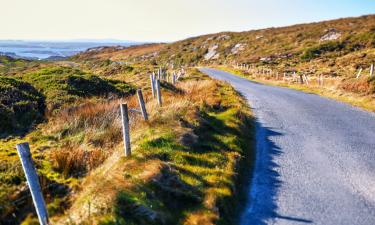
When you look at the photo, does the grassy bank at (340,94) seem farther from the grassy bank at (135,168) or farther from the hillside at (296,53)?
the grassy bank at (135,168)

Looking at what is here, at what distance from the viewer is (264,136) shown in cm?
1269

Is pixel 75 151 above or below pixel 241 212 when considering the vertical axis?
above

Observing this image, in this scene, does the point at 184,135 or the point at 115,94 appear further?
the point at 115,94

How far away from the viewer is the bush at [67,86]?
50.8 ft

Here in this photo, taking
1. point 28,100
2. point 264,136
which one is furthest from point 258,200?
point 28,100

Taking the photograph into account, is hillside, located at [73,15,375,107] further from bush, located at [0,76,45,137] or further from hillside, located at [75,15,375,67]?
bush, located at [0,76,45,137]

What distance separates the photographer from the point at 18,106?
13.1 metres

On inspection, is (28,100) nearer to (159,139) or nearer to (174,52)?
(159,139)

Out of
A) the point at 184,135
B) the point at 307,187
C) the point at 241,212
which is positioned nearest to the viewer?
the point at 241,212

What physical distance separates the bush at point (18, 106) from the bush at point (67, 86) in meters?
0.57

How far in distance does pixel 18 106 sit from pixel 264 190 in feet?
30.6

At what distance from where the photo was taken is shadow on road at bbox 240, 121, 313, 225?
684cm

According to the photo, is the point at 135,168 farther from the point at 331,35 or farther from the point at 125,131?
the point at 331,35

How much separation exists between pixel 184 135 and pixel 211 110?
5.47 meters
